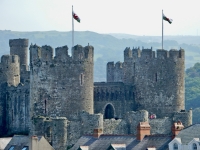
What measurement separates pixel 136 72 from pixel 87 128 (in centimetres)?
903

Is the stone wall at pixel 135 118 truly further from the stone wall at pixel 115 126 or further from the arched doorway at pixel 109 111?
the arched doorway at pixel 109 111

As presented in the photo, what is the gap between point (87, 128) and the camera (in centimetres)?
8275

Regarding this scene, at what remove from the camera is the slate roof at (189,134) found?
230 ft

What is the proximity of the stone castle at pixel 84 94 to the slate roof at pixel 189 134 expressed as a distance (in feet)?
41.2

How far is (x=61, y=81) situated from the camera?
3305 inches

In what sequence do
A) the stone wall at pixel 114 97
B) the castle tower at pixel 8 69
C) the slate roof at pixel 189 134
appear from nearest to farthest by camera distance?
the slate roof at pixel 189 134 < the stone wall at pixel 114 97 < the castle tower at pixel 8 69

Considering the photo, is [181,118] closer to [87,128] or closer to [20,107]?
[87,128]

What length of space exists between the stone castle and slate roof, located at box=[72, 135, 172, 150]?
6.12 meters

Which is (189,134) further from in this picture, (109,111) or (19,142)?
(109,111)

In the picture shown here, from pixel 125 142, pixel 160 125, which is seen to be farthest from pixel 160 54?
pixel 125 142

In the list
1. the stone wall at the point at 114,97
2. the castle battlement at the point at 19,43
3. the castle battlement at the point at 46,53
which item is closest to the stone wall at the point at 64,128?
the castle battlement at the point at 46,53

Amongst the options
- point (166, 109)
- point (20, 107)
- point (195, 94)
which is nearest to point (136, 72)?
point (166, 109)

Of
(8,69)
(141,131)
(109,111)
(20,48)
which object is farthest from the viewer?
(20,48)

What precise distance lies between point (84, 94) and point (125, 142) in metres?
11.5
